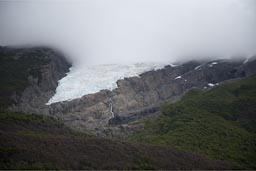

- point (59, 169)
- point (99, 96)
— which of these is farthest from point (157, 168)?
point (99, 96)

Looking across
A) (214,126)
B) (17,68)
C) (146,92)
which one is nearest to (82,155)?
(214,126)

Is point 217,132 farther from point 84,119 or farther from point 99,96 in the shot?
point 99,96

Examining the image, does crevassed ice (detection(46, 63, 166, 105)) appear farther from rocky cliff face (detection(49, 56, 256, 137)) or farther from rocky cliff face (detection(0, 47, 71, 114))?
rocky cliff face (detection(0, 47, 71, 114))

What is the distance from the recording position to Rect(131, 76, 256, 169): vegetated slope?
50.2 metres

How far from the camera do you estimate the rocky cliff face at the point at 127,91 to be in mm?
91625

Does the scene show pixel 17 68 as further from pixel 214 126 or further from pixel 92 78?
pixel 214 126

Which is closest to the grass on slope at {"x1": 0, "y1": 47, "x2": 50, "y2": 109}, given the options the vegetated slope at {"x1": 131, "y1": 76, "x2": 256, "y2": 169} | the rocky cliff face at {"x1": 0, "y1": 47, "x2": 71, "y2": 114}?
the rocky cliff face at {"x1": 0, "y1": 47, "x2": 71, "y2": 114}

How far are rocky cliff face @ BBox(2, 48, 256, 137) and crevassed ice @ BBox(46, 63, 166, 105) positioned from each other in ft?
8.69

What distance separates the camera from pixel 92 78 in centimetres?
11381

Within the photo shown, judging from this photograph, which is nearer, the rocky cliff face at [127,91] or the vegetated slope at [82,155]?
the vegetated slope at [82,155]

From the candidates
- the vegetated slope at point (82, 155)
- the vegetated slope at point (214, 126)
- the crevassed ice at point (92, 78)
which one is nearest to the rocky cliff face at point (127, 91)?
the crevassed ice at point (92, 78)

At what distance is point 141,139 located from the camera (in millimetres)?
56781

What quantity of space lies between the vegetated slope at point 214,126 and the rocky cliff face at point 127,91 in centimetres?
1494

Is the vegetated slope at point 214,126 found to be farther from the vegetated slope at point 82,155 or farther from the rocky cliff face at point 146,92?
the rocky cliff face at point 146,92
